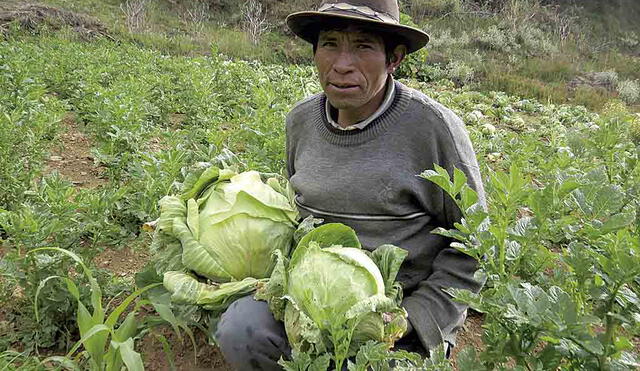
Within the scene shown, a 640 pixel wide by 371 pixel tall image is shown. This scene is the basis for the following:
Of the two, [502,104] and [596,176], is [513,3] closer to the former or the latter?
[502,104]

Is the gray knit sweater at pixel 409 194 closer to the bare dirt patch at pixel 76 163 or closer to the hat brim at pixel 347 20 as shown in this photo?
the hat brim at pixel 347 20

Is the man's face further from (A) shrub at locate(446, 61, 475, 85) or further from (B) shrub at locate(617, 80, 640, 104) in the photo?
(B) shrub at locate(617, 80, 640, 104)

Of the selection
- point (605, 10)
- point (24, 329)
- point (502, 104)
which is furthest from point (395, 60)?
point (605, 10)

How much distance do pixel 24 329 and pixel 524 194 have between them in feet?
7.76

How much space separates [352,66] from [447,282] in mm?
983

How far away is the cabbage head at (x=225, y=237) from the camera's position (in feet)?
6.76

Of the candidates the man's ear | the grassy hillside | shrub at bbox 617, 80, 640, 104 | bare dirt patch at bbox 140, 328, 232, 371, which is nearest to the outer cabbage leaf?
bare dirt patch at bbox 140, 328, 232, 371

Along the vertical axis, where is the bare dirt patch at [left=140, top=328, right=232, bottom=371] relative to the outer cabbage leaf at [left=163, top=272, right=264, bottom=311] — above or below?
below

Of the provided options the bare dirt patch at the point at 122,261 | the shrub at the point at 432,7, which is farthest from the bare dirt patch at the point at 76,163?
the shrub at the point at 432,7

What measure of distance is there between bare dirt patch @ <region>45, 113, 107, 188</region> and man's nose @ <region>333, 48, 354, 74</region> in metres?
2.87

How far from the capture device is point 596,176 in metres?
1.30

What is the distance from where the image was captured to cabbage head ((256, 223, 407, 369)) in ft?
5.38

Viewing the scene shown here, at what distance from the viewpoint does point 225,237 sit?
2123mm

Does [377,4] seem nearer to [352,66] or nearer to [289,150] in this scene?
[352,66]
